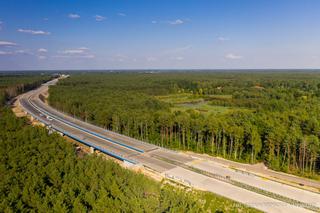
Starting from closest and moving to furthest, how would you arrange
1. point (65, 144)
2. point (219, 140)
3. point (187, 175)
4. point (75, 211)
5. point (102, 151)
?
1. point (75, 211)
2. point (187, 175)
3. point (65, 144)
4. point (102, 151)
5. point (219, 140)

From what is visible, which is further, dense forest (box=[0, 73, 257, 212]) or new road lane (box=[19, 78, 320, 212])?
new road lane (box=[19, 78, 320, 212])

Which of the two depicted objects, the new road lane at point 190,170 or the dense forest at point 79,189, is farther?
the new road lane at point 190,170

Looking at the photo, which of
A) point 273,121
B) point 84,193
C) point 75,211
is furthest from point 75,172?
point 273,121

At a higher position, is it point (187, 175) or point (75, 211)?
point (75, 211)

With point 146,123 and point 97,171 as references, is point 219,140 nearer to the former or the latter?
point 146,123

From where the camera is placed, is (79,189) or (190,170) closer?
(79,189)

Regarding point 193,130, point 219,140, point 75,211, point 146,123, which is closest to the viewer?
point 75,211

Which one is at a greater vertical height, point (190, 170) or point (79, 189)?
point (79, 189)

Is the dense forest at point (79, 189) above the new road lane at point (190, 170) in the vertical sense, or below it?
above
